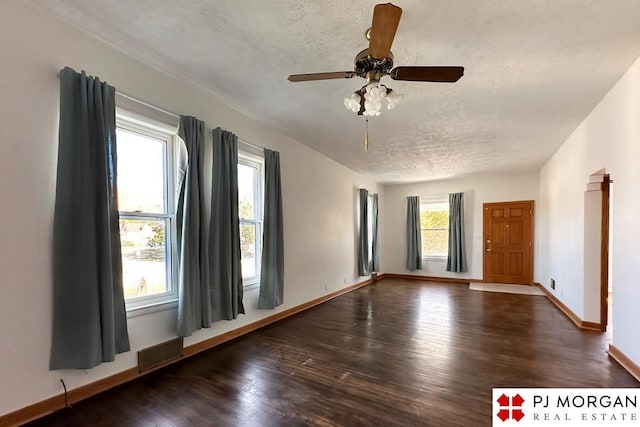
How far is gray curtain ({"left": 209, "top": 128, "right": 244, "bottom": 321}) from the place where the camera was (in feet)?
10.2

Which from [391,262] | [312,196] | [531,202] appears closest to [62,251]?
[312,196]

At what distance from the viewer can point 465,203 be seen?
767 cm

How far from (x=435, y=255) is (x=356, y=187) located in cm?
302

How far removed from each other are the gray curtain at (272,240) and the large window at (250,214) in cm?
14

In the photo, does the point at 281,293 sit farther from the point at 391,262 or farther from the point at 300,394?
the point at 391,262

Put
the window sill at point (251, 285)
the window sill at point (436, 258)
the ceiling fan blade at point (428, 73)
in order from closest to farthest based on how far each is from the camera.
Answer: the ceiling fan blade at point (428, 73), the window sill at point (251, 285), the window sill at point (436, 258)

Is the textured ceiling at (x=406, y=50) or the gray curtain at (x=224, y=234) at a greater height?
the textured ceiling at (x=406, y=50)

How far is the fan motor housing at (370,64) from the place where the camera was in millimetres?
1986

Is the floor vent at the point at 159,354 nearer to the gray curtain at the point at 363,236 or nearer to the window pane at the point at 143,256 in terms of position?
the window pane at the point at 143,256

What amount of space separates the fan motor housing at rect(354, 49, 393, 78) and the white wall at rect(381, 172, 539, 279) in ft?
21.3

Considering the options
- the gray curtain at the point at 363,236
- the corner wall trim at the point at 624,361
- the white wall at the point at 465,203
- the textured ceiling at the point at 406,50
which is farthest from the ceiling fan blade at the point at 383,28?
the white wall at the point at 465,203

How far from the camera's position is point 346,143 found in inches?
191

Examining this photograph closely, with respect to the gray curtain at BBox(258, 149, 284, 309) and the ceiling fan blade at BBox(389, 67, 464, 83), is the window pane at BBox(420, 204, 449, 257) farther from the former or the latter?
the ceiling fan blade at BBox(389, 67, 464, 83)

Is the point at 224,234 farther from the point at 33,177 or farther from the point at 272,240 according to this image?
the point at 33,177
